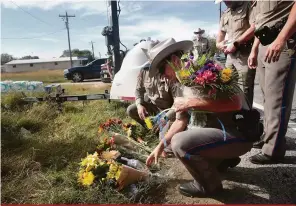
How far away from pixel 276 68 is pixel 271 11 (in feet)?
1.78

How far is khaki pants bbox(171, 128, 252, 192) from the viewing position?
1978 millimetres

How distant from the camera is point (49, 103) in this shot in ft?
18.6

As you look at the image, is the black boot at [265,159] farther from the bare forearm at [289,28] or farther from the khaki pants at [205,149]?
the bare forearm at [289,28]

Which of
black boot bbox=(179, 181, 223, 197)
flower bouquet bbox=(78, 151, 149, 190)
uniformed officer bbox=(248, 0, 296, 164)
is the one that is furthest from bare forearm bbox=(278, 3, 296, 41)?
flower bouquet bbox=(78, 151, 149, 190)

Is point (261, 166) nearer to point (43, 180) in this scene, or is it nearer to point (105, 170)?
point (105, 170)

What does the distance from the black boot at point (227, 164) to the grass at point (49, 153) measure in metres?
0.64

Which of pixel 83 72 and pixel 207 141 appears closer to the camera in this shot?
pixel 207 141

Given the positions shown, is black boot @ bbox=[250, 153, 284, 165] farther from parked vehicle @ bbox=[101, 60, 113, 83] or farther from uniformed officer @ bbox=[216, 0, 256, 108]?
parked vehicle @ bbox=[101, 60, 113, 83]

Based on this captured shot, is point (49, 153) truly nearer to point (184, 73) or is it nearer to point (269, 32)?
point (184, 73)

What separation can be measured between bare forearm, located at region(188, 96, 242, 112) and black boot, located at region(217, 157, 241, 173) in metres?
0.69

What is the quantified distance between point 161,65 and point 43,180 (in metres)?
1.54

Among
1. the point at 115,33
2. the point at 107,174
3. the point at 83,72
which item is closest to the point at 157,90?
the point at 107,174

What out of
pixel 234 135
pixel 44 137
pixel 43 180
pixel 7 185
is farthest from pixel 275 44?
pixel 44 137

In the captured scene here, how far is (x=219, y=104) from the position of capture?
1.96 m
